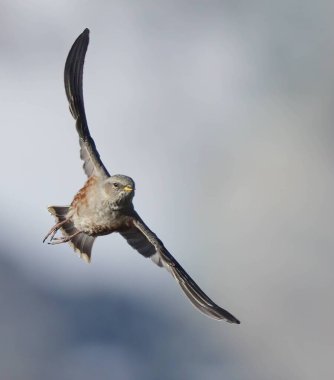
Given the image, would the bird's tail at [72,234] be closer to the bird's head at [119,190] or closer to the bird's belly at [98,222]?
the bird's belly at [98,222]

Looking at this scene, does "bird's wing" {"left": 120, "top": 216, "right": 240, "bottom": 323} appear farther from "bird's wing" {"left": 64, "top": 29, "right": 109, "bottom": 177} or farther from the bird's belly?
"bird's wing" {"left": 64, "top": 29, "right": 109, "bottom": 177}

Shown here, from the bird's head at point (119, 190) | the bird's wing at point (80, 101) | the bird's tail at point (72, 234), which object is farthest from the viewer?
the bird's tail at point (72, 234)

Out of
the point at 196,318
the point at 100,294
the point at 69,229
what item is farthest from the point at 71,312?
the point at 69,229

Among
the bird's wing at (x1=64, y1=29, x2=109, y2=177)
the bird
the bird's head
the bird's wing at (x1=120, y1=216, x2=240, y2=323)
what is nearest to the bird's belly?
the bird

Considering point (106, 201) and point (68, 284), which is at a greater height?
point (68, 284)

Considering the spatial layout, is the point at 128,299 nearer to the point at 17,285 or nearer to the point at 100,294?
the point at 100,294

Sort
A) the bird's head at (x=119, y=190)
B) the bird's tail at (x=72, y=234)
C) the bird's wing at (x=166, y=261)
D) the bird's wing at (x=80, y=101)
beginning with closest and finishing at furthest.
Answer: the bird's wing at (x=166, y=261), the bird's head at (x=119, y=190), the bird's wing at (x=80, y=101), the bird's tail at (x=72, y=234)

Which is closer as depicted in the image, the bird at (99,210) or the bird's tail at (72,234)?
the bird at (99,210)

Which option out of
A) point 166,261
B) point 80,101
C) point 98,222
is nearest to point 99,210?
point 98,222

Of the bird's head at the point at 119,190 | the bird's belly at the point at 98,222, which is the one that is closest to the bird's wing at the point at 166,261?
the bird's belly at the point at 98,222
